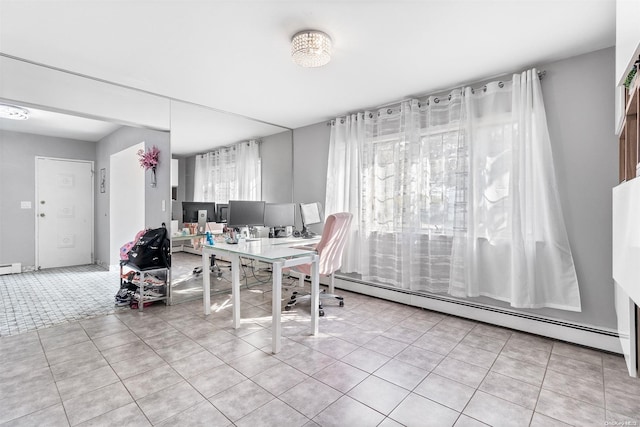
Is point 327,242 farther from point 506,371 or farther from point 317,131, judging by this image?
point 317,131

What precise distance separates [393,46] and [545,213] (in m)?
1.92

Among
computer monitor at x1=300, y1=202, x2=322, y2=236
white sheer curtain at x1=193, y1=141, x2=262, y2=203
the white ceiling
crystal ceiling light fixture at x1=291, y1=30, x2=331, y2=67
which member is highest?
the white ceiling

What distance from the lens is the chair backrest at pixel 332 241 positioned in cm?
298

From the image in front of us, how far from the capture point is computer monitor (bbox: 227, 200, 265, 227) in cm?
385

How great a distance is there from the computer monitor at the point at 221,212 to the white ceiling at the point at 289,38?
1.47 m

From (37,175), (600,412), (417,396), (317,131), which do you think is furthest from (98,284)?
(600,412)

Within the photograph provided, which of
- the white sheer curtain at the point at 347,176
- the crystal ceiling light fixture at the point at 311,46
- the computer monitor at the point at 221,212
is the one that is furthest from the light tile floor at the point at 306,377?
the crystal ceiling light fixture at the point at 311,46

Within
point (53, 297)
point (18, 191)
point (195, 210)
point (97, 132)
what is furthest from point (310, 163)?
point (18, 191)

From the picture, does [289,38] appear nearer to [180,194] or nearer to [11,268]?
[180,194]

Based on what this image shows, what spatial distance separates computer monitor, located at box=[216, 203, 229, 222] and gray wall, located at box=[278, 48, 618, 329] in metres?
3.67

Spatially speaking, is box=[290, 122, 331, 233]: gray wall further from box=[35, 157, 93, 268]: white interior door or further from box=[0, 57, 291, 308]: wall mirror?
box=[35, 157, 93, 268]: white interior door

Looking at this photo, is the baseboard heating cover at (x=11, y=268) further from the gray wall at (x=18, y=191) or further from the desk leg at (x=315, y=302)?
the desk leg at (x=315, y=302)

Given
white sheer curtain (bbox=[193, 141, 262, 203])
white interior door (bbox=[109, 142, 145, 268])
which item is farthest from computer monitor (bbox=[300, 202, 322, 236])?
white interior door (bbox=[109, 142, 145, 268])

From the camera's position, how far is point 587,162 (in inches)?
96.0
